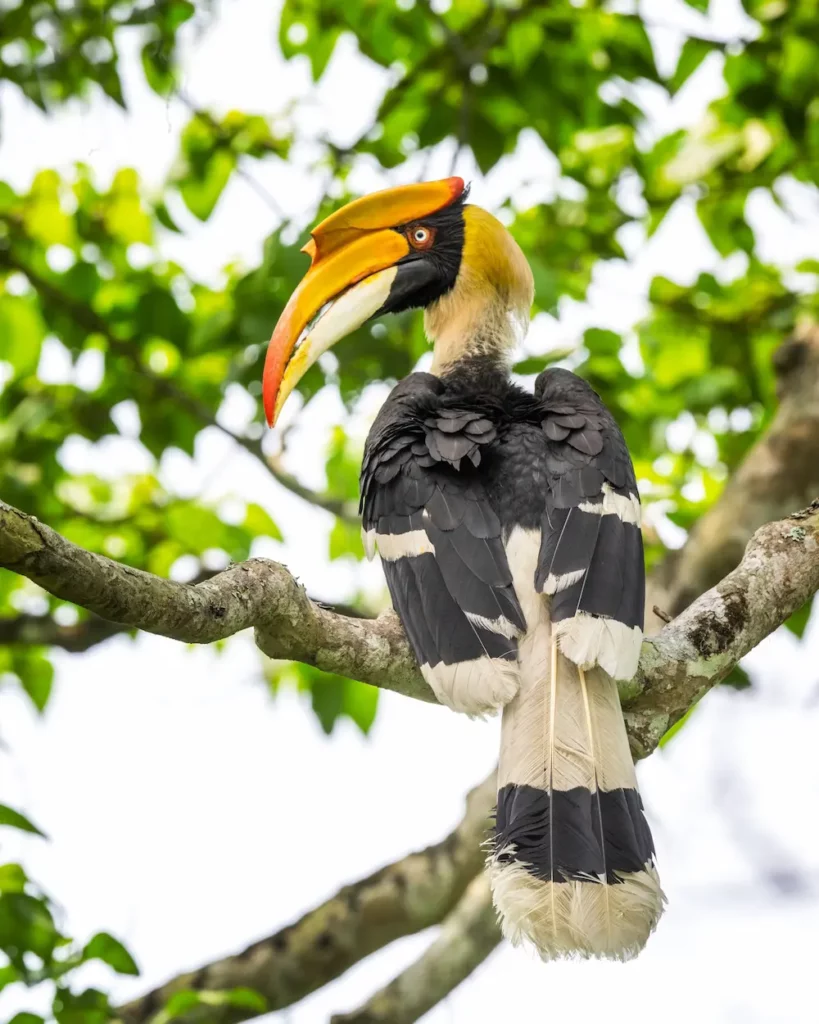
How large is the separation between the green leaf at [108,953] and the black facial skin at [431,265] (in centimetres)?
202

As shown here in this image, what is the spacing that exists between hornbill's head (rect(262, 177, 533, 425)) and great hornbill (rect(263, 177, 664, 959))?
11 mm

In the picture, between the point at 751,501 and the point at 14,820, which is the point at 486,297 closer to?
the point at 751,501

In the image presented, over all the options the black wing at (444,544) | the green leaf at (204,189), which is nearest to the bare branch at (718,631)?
the black wing at (444,544)

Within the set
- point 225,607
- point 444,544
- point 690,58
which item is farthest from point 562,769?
point 690,58

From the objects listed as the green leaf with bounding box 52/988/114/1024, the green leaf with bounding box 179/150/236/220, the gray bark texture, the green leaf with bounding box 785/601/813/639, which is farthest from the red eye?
the green leaf with bounding box 52/988/114/1024

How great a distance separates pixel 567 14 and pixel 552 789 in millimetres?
3345

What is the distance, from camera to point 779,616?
2.90 meters

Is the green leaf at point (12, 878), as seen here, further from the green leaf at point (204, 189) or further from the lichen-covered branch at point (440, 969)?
the green leaf at point (204, 189)

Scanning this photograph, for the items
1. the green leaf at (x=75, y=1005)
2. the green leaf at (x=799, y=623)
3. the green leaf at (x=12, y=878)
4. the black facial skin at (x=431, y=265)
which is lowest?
the green leaf at (x=75, y=1005)

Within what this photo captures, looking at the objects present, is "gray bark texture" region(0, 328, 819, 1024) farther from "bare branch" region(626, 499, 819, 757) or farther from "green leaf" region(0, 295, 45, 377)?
"green leaf" region(0, 295, 45, 377)

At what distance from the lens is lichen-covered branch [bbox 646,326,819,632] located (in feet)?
14.5

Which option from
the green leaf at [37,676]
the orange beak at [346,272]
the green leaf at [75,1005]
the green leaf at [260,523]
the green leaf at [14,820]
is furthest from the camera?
the green leaf at [37,676]

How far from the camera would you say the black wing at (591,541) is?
102 inches

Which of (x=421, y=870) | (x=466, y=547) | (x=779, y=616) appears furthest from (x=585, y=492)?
(x=421, y=870)
